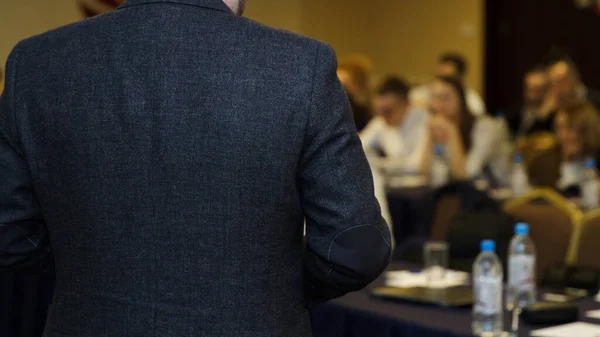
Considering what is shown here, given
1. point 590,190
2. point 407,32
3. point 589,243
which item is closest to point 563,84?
point 590,190

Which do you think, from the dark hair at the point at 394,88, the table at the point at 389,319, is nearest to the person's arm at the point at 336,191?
the table at the point at 389,319

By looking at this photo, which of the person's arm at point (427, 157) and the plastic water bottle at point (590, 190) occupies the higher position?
the plastic water bottle at point (590, 190)

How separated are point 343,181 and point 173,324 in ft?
1.20

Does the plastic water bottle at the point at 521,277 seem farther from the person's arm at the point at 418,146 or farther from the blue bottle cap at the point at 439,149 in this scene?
the person's arm at the point at 418,146

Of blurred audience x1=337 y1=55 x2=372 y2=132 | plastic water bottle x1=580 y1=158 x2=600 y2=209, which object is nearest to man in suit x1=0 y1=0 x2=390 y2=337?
plastic water bottle x1=580 y1=158 x2=600 y2=209

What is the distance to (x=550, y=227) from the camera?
161 inches

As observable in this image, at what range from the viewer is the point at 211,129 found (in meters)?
1.56

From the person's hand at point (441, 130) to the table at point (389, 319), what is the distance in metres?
4.12

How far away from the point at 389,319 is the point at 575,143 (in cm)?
382

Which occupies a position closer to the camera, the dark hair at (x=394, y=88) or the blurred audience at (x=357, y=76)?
the blurred audience at (x=357, y=76)

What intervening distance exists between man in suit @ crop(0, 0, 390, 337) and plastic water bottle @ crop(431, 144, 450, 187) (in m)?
5.37

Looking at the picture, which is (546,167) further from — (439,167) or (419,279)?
(419,279)

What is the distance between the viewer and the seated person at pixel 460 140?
715 centimetres

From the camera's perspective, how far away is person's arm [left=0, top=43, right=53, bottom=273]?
165 centimetres
